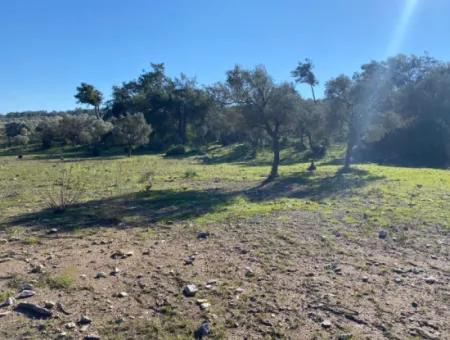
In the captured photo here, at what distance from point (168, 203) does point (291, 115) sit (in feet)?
36.7

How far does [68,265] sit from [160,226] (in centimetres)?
408

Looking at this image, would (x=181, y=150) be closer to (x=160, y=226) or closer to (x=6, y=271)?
(x=160, y=226)

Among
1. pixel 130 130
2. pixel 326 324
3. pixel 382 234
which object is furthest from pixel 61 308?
pixel 130 130

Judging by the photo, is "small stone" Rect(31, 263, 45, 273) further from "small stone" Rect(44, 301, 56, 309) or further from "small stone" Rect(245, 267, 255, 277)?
"small stone" Rect(245, 267, 255, 277)

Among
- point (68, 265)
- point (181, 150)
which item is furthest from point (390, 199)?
point (181, 150)

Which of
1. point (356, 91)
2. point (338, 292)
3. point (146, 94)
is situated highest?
point (146, 94)

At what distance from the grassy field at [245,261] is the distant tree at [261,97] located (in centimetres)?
755

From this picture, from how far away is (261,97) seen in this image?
2431cm

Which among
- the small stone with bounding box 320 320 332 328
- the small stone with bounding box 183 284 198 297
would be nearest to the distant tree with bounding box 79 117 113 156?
the small stone with bounding box 183 284 198 297

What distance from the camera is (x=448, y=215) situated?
12703mm

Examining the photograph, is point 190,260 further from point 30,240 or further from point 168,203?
point 168,203

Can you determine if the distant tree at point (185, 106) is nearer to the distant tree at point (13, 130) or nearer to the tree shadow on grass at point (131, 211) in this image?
the distant tree at point (13, 130)

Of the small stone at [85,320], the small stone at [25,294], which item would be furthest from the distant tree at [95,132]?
the small stone at [85,320]

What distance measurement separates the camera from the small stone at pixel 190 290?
677 centimetres
